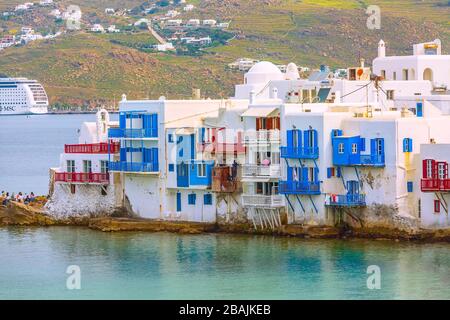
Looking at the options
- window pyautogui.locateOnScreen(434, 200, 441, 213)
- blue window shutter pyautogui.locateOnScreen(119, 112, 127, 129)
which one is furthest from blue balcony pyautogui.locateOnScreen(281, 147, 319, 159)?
blue window shutter pyautogui.locateOnScreen(119, 112, 127, 129)

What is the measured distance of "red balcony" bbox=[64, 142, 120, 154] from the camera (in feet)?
200

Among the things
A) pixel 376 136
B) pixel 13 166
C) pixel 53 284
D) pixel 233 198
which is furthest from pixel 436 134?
pixel 13 166

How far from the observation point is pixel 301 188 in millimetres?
54281

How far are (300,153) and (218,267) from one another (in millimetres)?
6003

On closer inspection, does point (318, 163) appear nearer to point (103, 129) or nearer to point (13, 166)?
point (103, 129)

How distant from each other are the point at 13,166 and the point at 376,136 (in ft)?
181

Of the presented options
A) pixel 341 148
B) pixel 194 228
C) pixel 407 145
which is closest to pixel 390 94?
pixel 341 148

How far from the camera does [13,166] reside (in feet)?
346

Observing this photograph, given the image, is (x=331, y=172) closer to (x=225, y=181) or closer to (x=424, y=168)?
(x=424, y=168)

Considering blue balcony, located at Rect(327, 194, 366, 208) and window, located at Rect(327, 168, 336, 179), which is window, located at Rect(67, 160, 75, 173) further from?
blue balcony, located at Rect(327, 194, 366, 208)

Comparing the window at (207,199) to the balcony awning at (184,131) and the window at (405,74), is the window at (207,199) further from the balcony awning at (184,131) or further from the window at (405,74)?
the window at (405,74)

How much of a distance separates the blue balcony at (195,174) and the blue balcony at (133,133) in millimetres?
1731

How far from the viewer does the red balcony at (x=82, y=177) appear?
60.6 m
